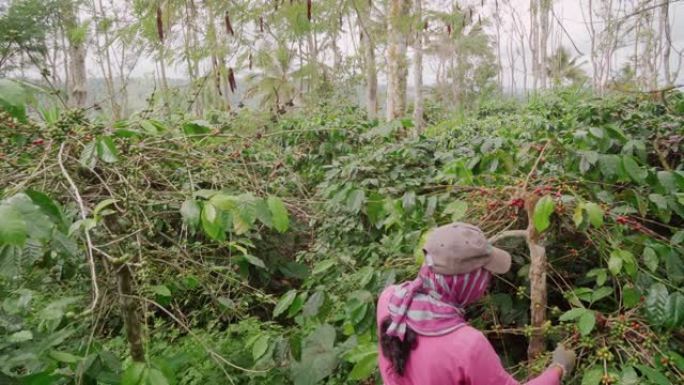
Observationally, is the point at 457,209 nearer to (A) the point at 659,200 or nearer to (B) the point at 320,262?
(B) the point at 320,262

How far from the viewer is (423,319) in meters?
1.40

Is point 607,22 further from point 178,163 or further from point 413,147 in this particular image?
point 178,163

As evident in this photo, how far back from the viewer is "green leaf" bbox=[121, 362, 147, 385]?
149 cm

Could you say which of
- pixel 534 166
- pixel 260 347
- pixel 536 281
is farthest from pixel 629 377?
pixel 260 347

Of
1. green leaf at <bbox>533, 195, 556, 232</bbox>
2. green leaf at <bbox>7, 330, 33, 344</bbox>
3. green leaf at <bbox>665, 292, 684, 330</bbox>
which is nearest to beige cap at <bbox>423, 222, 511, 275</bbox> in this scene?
green leaf at <bbox>533, 195, 556, 232</bbox>

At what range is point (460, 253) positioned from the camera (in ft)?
4.55

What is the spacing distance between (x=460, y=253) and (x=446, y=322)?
0.20 m

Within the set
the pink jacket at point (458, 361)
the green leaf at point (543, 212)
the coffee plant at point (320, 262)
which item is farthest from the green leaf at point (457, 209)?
the pink jacket at point (458, 361)

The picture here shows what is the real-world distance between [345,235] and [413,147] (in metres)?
0.85

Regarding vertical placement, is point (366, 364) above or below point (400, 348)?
below

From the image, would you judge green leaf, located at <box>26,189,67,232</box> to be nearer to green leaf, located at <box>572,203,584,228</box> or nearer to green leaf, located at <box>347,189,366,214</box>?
green leaf, located at <box>347,189,366,214</box>

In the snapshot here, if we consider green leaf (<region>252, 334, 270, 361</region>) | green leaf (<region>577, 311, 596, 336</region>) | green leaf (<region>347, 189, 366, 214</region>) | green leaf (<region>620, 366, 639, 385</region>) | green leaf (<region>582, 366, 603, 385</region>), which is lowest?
green leaf (<region>252, 334, 270, 361</region>)

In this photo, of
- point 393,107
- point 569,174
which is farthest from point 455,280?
point 393,107

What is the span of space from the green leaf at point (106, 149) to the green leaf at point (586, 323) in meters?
1.65
